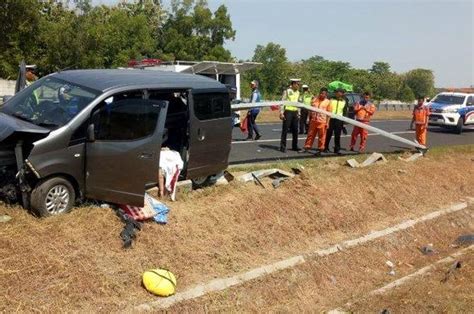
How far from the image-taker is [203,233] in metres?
7.05

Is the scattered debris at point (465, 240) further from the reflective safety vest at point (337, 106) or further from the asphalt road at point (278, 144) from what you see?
the reflective safety vest at point (337, 106)

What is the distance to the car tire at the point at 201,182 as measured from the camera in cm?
814

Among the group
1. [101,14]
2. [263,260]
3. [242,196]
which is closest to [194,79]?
[242,196]

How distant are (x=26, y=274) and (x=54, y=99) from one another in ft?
7.65

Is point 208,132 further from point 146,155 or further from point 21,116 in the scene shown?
point 21,116

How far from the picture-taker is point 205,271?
6387 millimetres

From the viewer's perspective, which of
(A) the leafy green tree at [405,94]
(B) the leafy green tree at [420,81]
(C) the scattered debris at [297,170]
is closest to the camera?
(C) the scattered debris at [297,170]

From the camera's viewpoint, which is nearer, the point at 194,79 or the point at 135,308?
the point at 135,308

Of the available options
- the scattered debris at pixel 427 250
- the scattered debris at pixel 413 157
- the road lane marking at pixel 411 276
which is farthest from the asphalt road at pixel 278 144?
the road lane marking at pixel 411 276

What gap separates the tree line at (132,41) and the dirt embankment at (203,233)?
53.1 ft

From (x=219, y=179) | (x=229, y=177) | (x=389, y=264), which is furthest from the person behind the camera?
(x=229, y=177)

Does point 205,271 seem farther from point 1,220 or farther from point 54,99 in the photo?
point 54,99

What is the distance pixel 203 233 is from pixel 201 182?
1347 mm

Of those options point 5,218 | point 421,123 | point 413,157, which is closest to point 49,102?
point 5,218
